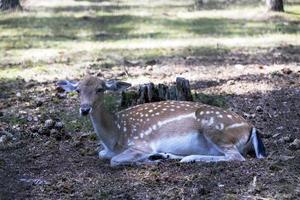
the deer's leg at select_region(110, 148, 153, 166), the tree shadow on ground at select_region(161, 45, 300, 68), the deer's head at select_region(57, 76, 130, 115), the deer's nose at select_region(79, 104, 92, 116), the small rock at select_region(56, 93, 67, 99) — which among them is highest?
the deer's head at select_region(57, 76, 130, 115)

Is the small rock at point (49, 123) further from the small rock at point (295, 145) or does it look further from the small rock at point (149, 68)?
the small rock at point (149, 68)

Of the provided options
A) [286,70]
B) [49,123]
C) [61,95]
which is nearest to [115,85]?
[49,123]

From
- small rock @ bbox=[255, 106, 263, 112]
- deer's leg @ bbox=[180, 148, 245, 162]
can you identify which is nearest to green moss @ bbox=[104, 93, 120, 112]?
small rock @ bbox=[255, 106, 263, 112]

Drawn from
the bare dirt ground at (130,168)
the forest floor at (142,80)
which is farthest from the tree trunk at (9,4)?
the bare dirt ground at (130,168)

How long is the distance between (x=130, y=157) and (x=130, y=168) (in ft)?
0.97

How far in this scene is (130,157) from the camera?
7.11 metres

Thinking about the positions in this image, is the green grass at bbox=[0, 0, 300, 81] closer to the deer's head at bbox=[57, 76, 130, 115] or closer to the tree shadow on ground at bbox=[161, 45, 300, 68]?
the tree shadow on ground at bbox=[161, 45, 300, 68]

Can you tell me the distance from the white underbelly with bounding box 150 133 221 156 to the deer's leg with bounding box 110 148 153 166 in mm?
158

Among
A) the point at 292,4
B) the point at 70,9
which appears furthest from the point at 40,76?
the point at 292,4

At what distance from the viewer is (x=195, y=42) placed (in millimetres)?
16516

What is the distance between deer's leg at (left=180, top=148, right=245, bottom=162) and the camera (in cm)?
678

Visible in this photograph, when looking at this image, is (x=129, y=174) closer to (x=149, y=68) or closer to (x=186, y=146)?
(x=186, y=146)

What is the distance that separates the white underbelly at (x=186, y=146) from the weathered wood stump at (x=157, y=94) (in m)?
1.62

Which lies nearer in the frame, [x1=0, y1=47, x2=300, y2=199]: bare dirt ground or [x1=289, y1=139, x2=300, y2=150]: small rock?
[x1=0, y1=47, x2=300, y2=199]: bare dirt ground
